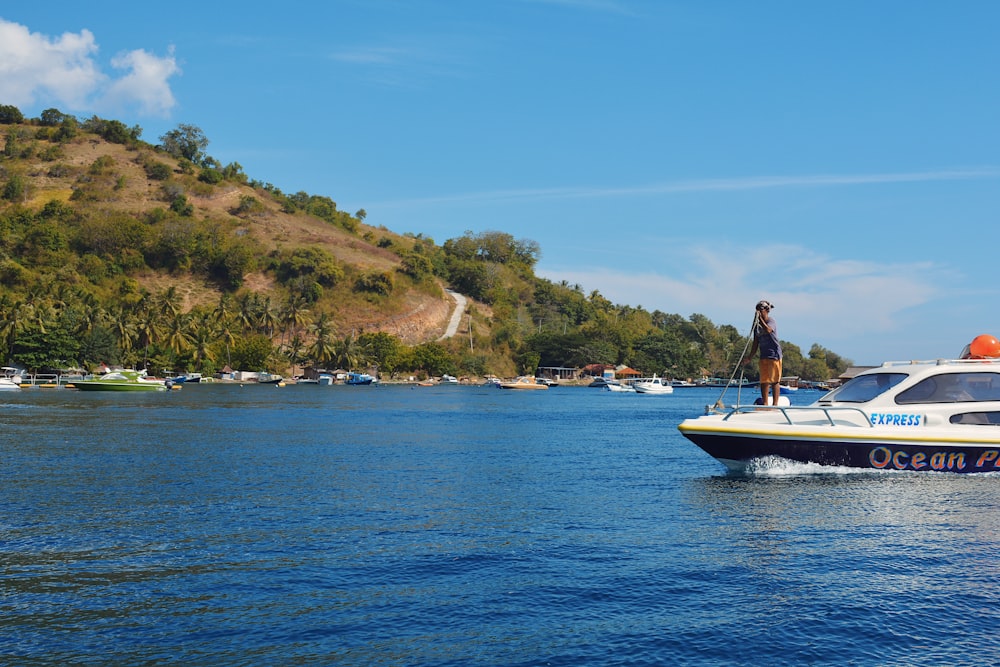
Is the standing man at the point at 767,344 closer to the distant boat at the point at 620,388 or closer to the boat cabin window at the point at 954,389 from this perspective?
the boat cabin window at the point at 954,389

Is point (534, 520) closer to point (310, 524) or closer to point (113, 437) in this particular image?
point (310, 524)

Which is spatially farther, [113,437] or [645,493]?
[113,437]

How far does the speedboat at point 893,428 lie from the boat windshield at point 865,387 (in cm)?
12

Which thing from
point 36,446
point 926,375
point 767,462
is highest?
point 926,375

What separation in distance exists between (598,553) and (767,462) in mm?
10730

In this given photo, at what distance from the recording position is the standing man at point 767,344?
85.5 feet

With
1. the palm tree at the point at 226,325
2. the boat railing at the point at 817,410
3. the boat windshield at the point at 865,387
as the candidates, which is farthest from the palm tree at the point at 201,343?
the boat windshield at the point at 865,387

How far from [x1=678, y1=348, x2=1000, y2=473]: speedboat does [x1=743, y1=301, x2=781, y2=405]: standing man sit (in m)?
1.58

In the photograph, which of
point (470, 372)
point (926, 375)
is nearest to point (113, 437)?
point (926, 375)

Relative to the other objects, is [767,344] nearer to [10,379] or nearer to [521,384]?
[10,379]

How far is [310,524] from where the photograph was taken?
757 inches

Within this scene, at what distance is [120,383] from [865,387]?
9326cm

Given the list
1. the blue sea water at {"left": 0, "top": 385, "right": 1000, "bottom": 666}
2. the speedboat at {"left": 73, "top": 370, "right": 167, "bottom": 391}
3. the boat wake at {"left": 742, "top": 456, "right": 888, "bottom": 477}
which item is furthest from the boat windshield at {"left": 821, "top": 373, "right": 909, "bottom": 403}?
the speedboat at {"left": 73, "top": 370, "right": 167, "bottom": 391}

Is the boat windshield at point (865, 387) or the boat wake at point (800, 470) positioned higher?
the boat windshield at point (865, 387)
